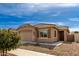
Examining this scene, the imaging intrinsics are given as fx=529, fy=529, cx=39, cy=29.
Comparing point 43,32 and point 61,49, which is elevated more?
point 43,32

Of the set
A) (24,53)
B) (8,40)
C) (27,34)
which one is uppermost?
(27,34)

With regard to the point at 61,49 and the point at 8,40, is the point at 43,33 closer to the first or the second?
the point at 61,49

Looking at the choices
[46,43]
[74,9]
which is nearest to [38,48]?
[46,43]

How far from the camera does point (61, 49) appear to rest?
1352cm

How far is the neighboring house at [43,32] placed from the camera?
44.4ft

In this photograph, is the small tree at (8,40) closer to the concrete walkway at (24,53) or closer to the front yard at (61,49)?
the concrete walkway at (24,53)

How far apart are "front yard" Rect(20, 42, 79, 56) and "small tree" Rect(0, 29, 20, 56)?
25 centimetres

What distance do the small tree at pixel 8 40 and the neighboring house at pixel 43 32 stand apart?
0.19 metres

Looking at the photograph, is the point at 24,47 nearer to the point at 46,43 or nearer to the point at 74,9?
the point at 46,43

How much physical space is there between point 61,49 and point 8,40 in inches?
54.1

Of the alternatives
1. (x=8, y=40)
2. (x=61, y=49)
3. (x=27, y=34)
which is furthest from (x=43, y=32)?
(x=8, y=40)

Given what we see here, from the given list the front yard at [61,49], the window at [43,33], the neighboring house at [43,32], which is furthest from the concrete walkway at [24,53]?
the window at [43,33]

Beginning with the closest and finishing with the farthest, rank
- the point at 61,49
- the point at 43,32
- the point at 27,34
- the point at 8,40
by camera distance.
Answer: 1. the point at 8,40
2. the point at 61,49
3. the point at 27,34
4. the point at 43,32

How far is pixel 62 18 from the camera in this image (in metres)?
13.4
